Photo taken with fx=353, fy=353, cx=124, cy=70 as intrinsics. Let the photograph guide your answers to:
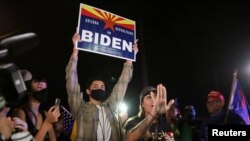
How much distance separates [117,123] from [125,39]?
62.4 inches

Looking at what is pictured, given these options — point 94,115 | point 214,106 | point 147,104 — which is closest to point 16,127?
point 94,115


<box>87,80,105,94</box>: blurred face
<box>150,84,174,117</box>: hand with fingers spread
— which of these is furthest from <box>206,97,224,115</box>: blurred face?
<box>150,84,174,117</box>: hand with fingers spread

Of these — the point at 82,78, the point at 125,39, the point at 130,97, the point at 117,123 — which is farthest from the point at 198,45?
the point at 117,123

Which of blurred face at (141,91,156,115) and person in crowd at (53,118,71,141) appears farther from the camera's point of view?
person in crowd at (53,118,71,141)

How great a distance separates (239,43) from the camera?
13805mm

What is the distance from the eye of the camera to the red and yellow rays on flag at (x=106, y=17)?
550 cm

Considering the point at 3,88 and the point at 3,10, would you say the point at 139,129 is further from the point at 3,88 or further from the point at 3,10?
the point at 3,10

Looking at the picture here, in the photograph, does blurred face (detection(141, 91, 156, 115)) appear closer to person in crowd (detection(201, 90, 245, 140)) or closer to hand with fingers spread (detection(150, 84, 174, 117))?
hand with fingers spread (detection(150, 84, 174, 117))

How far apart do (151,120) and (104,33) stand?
213 cm

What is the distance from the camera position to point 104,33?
5.56 metres

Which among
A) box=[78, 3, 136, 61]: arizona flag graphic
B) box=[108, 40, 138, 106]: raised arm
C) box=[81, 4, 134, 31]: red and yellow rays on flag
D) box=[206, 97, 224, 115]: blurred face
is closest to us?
box=[108, 40, 138, 106]: raised arm

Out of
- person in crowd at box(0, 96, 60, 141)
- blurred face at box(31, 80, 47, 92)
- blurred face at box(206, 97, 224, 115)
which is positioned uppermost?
blurred face at box(31, 80, 47, 92)

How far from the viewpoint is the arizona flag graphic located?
211 inches

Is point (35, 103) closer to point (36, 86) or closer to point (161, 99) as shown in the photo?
point (36, 86)
